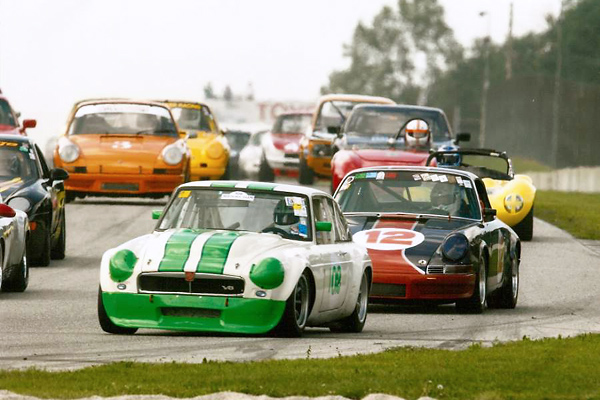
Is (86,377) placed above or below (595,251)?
above

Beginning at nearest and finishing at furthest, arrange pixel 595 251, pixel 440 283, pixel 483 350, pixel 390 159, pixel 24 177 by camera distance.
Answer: pixel 483 350 → pixel 440 283 → pixel 24 177 → pixel 595 251 → pixel 390 159

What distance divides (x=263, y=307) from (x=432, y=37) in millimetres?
135582

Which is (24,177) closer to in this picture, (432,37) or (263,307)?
(263,307)

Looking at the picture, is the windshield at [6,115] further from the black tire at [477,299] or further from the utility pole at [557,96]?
the utility pole at [557,96]

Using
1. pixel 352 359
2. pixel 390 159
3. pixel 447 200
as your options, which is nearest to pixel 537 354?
pixel 352 359

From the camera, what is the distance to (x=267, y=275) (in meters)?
10.9

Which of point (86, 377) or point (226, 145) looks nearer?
point (86, 377)

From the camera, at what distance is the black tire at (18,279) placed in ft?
48.9

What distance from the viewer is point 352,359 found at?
32.1ft

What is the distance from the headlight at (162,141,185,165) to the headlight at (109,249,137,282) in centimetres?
1459

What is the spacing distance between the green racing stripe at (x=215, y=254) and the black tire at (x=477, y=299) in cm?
330

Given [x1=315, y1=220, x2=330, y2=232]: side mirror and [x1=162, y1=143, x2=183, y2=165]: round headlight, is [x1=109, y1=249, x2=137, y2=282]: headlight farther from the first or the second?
[x1=162, y1=143, x2=183, y2=165]: round headlight

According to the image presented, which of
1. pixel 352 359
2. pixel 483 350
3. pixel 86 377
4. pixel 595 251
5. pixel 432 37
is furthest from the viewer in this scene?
pixel 432 37

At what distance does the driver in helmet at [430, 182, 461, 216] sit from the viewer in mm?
15211
